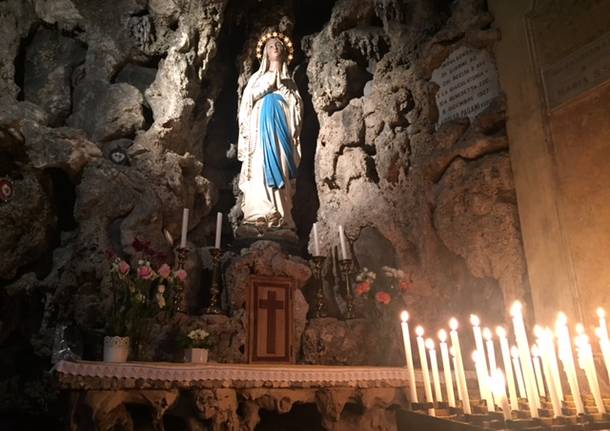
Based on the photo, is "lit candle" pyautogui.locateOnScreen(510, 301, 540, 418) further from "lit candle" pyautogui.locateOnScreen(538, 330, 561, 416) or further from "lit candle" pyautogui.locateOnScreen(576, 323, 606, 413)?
"lit candle" pyautogui.locateOnScreen(576, 323, 606, 413)

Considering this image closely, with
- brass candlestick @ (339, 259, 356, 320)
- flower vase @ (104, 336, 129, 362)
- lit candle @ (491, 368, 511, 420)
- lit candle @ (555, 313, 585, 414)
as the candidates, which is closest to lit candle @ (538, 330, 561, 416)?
lit candle @ (555, 313, 585, 414)

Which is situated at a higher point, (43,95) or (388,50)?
(388,50)

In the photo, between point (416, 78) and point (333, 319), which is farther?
point (416, 78)

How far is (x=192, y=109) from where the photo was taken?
627 centimetres

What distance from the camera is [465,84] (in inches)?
205

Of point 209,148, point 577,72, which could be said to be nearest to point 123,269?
point 209,148

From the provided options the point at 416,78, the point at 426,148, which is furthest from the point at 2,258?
the point at 416,78

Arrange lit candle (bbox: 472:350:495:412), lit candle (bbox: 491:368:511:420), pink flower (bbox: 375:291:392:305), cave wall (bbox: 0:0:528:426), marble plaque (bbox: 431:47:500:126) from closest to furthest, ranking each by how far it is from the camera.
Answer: lit candle (bbox: 491:368:511:420) → lit candle (bbox: 472:350:495:412) → pink flower (bbox: 375:291:392:305) → cave wall (bbox: 0:0:528:426) → marble plaque (bbox: 431:47:500:126)

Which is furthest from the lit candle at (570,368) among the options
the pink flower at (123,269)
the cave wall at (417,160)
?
the pink flower at (123,269)

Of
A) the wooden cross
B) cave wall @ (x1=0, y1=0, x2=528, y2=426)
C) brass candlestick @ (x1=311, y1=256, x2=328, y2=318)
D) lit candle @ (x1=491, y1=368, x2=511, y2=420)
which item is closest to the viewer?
lit candle @ (x1=491, y1=368, x2=511, y2=420)

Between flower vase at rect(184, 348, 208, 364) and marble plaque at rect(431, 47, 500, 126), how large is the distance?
355cm

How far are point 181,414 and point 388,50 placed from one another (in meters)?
5.44

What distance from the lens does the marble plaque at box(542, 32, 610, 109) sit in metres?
4.03

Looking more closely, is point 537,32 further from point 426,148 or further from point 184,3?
point 184,3
